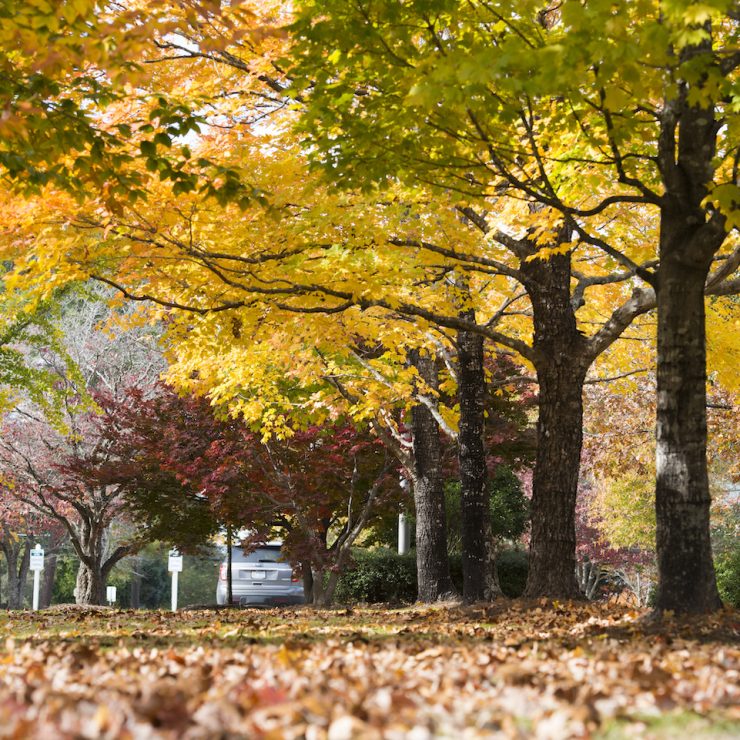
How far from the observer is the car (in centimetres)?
2016

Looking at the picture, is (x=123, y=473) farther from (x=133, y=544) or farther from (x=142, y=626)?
(x=142, y=626)

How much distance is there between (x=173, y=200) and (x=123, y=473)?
31.8 feet

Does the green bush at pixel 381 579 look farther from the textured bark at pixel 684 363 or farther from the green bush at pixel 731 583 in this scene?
the textured bark at pixel 684 363

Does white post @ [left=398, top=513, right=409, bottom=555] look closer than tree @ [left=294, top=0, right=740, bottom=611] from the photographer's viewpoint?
No

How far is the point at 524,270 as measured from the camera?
10758 millimetres

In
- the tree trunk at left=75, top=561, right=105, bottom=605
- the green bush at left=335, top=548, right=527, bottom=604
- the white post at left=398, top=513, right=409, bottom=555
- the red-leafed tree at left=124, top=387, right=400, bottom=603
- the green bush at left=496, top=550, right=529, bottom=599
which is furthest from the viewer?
the tree trunk at left=75, top=561, right=105, bottom=605

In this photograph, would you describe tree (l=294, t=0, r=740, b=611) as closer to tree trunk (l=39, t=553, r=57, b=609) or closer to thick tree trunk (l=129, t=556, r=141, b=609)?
tree trunk (l=39, t=553, r=57, b=609)

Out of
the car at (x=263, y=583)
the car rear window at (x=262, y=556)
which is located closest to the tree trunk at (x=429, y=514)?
the car at (x=263, y=583)

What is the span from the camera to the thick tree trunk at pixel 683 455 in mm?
6965

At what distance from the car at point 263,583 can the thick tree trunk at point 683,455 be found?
13.9 meters

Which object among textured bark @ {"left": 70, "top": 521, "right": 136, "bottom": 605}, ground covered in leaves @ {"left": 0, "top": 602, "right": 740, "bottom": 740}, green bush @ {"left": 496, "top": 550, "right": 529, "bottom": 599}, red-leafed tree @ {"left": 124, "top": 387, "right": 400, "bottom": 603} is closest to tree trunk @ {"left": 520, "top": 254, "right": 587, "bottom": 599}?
ground covered in leaves @ {"left": 0, "top": 602, "right": 740, "bottom": 740}

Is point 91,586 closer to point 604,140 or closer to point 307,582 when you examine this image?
point 307,582

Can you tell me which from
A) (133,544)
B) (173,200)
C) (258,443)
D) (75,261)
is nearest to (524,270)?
(173,200)

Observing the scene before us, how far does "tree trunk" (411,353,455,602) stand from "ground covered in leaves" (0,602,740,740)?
8.08 meters
